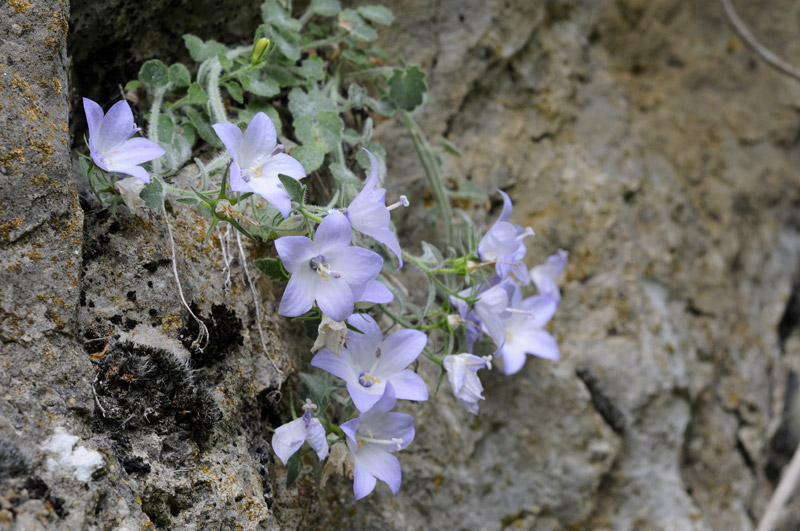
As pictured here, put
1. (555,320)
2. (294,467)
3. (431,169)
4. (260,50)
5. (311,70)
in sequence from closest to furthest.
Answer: (294,467)
(260,50)
(311,70)
(431,169)
(555,320)

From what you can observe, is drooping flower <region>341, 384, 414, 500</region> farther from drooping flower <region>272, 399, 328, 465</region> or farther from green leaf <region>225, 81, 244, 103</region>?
green leaf <region>225, 81, 244, 103</region>

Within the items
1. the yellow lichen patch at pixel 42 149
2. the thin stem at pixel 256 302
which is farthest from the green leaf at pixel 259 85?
the yellow lichen patch at pixel 42 149

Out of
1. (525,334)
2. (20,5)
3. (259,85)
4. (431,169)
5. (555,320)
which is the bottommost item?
(555,320)

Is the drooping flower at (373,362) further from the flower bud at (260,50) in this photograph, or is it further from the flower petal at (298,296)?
the flower bud at (260,50)

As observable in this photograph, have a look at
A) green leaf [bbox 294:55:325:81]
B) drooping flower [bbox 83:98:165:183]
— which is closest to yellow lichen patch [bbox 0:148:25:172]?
drooping flower [bbox 83:98:165:183]

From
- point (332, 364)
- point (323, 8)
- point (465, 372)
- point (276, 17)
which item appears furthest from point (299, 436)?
point (323, 8)

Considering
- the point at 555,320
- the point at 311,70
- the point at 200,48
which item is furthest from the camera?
the point at 555,320

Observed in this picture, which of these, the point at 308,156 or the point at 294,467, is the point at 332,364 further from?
the point at 308,156
